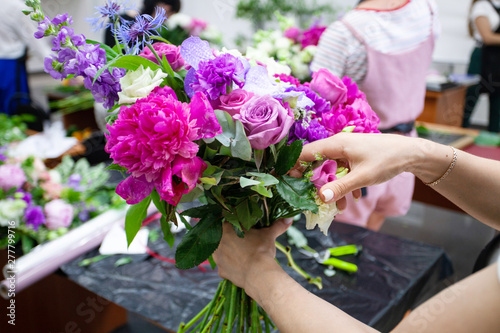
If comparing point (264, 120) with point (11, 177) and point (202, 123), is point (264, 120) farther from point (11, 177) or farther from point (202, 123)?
point (11, 177)

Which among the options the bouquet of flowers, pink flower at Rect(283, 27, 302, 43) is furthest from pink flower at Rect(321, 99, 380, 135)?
pink flower at Rect(283, 27, 302, 43)

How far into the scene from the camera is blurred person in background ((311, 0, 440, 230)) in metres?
1.42

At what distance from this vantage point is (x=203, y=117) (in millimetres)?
544

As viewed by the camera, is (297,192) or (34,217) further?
(34,217)

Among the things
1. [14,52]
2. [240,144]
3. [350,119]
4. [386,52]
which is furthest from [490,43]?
[14,52]

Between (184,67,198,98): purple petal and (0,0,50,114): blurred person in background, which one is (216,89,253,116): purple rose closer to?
(184,67,198,98): purple petal

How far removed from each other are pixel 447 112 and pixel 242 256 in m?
3.59

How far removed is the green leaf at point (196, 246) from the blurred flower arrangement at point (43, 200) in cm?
84

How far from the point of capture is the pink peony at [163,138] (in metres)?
0.51

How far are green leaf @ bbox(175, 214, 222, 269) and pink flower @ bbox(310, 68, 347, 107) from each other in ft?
1.00

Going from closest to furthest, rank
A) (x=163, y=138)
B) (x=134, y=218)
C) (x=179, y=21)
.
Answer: (x=163, y=138) < (x=134, y=218) < (x=179, y=21)

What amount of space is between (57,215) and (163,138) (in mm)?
990

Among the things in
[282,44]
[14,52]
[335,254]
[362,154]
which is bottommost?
[14,52]

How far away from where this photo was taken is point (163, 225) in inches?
29.5
